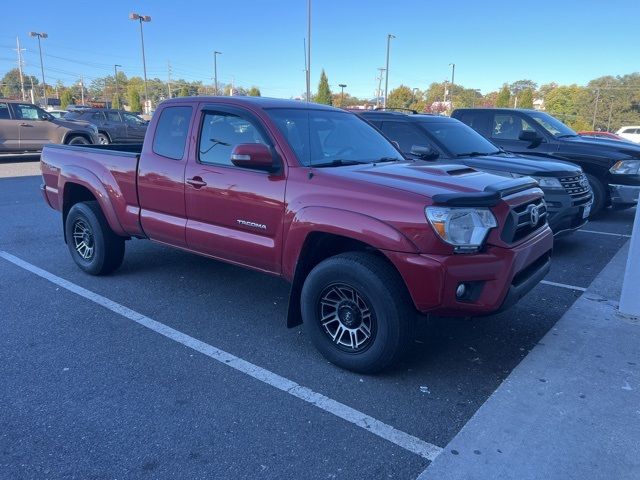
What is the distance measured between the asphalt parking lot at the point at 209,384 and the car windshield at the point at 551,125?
4.25 m

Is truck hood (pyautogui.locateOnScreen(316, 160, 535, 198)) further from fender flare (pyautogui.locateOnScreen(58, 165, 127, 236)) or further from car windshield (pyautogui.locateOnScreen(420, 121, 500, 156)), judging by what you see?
car windshield (pyautogui.locateOnScreen(420, 121, 500, 156))

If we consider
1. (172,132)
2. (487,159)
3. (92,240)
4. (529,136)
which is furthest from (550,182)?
(92,240)

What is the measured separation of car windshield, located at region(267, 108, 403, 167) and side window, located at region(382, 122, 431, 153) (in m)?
2.35

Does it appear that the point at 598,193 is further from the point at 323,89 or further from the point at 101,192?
the point at 323,89

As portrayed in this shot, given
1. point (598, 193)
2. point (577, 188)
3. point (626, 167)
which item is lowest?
point (598, 193)

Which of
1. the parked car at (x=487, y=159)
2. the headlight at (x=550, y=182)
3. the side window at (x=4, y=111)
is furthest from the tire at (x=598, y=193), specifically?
the side window at (x=4, y=111)

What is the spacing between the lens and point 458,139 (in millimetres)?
7156

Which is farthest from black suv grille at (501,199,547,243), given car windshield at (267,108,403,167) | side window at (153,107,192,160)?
side window at (153,107,192,160)

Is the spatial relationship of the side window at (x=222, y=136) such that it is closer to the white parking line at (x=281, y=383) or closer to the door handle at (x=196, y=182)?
the door handle at (x=196, y=182)

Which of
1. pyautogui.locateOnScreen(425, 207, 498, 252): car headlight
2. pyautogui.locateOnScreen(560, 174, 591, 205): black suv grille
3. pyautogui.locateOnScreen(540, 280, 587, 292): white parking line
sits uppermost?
pyautogui.locateOnScreen(425, 207, 498, 252): car headlight

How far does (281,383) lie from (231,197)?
4.97 feet

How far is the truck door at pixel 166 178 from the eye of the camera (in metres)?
4.53

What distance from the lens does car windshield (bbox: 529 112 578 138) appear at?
29.3 feet

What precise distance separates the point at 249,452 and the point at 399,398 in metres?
1.03
